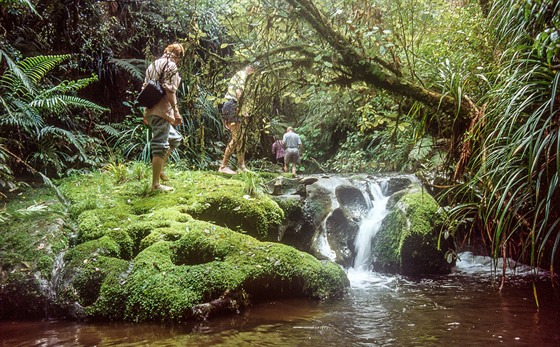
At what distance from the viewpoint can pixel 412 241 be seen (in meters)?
5.82

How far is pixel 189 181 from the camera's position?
643 centimetres

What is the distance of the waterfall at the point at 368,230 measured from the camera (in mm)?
6348

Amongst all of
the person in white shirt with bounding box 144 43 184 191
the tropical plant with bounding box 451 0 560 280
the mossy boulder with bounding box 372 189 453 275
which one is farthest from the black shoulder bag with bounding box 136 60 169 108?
the mossy boulder with bounding box 372 189 453 275

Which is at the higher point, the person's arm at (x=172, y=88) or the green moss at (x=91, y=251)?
the person's arm at (x=172, y=88)

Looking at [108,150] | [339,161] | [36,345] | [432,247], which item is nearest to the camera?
[36,345]

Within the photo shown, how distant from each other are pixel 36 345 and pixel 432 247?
475cm

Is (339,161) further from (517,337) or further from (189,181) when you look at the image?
(517,337)

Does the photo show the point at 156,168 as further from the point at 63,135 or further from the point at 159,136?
the point at 63,135

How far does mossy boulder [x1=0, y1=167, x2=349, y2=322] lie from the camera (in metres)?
3.53

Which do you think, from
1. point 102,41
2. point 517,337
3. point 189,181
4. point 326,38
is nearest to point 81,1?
point 102,41

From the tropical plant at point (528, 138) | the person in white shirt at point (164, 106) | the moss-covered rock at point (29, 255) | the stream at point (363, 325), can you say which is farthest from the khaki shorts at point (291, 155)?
the tropical plant at point (528, 138)

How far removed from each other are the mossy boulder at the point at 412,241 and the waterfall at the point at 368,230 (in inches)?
4.8

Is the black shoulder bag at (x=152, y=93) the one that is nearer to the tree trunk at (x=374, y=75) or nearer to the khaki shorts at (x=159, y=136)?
the khaki shorts at (x=159, y=136)

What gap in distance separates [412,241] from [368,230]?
993 mm
